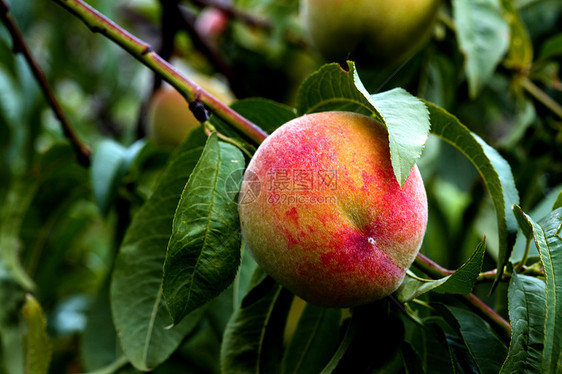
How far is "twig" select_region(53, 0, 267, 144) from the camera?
0.60 metres

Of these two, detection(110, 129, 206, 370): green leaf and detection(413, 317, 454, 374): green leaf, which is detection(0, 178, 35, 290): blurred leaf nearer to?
detection(110, 129, 206, 370): green leaf

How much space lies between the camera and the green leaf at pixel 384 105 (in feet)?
1.57

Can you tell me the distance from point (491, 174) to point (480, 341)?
180mm

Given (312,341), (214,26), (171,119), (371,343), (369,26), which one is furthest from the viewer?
(214,26)

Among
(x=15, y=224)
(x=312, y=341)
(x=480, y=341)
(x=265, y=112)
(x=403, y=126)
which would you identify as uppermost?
(x=403, y=126)

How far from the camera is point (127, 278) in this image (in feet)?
2.41

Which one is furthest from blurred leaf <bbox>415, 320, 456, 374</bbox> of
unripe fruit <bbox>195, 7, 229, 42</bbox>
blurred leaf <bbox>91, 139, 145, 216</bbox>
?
unripe fruit <bbox>195, 7, 229, 42</bbox>

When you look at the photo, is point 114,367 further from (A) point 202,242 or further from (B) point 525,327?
(B) point 525,327

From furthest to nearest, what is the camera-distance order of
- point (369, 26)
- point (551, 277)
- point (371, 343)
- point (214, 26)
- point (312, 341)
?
point (214, 26)
point (369, 26)
point (312, 341)
point (371, 343)
point (551, 277)

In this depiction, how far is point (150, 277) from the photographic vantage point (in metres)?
0.73

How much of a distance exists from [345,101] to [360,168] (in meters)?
0.14

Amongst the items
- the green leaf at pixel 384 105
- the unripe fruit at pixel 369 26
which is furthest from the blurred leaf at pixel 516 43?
the green leaf at pixel 384 105

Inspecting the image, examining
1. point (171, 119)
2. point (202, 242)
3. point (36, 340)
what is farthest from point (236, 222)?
point (171, 119)

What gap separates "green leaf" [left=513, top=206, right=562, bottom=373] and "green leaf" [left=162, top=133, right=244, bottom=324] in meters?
0.28
